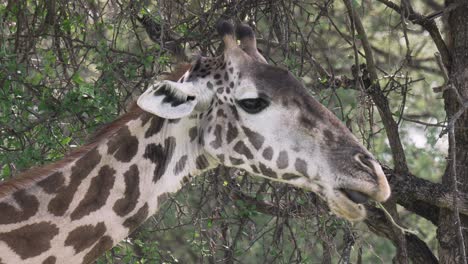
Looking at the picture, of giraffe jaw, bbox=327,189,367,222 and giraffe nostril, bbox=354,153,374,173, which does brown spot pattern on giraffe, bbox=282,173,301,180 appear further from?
giraffe nostril, bbox=354,153,374,173

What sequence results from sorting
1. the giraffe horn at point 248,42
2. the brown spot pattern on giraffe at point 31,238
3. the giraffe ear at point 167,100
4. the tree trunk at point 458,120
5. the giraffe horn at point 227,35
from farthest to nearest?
the tree trunk at point 458,120
the giraffe horn at point 248,42
the giraffe horn at point 227,35
the giraffe ear at point 167,100
the brown spot pattern on giraffe at point 31,238

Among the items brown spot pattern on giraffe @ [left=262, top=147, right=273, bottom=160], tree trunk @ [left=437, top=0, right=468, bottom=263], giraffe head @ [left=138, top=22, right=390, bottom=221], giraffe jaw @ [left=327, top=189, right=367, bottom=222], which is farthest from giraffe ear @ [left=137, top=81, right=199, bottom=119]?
tree trunk @ [left=437, top=0, right=468, bottom=263]

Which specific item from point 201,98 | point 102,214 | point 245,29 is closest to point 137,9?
point 245,29

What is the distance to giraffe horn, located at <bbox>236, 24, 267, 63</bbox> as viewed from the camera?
15.1 ft

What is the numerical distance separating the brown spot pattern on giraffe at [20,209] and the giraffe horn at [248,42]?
4.37 ft

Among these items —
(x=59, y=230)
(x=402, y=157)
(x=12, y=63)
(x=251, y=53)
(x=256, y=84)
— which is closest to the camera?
(x=59, y=230)

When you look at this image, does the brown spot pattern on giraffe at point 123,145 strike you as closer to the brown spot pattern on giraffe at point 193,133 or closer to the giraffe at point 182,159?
the giraffe at point 182,159

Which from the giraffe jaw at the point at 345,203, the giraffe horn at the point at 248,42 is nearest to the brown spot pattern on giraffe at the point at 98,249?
the giraffe jaw at the point at 345,203

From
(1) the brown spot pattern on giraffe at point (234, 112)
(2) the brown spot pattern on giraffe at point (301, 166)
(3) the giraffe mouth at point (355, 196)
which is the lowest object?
(3) the giraffe mouth at point (355, 196)

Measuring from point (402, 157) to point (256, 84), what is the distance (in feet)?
7.26

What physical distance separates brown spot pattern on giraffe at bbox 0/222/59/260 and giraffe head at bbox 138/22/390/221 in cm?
70

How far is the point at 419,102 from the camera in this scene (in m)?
10.5

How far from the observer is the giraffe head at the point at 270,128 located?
4.04m

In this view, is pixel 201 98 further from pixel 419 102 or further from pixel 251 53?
pixel 419 102
